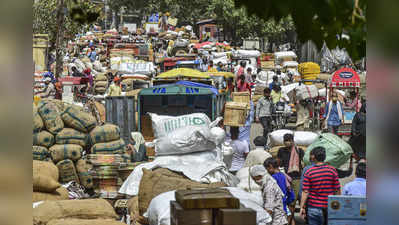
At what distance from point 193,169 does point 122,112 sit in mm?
6541

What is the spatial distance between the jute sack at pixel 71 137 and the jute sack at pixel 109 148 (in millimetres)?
197

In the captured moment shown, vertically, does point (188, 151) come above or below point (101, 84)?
below

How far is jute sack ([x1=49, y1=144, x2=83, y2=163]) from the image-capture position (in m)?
9.06

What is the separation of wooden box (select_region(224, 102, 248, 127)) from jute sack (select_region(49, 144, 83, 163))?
339 centimetres

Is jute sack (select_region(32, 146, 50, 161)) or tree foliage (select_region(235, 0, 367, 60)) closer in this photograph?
tree foliage (select_region(235, 0, 367, 60))

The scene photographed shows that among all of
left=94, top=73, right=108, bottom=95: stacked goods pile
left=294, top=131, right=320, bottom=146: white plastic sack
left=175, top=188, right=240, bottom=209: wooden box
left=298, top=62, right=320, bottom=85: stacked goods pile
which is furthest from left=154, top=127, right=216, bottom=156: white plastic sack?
left=94, top=73, right=108, bottom=95: stacked goods pile

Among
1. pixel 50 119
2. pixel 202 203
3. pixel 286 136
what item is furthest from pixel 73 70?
pixel 202 203

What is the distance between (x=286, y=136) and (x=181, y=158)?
146 centimetres

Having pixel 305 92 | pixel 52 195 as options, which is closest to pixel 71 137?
pixel 52 195

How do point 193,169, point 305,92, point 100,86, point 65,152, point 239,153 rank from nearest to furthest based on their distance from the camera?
1. point 193,169
2. point 65,152
3. point 239,153
4. point 305,92
5. point 100,86

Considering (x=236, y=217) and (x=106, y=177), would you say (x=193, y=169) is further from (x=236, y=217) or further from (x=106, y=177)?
(x=236, y=217)

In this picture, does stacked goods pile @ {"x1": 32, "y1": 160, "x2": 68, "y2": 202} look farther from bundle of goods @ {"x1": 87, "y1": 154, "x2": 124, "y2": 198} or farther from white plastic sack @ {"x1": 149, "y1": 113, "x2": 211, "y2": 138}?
white plastic sack @ {"x1": 149, "y1": 113, "x2": 211, "y2": 138}

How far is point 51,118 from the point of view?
9359 millimetres
